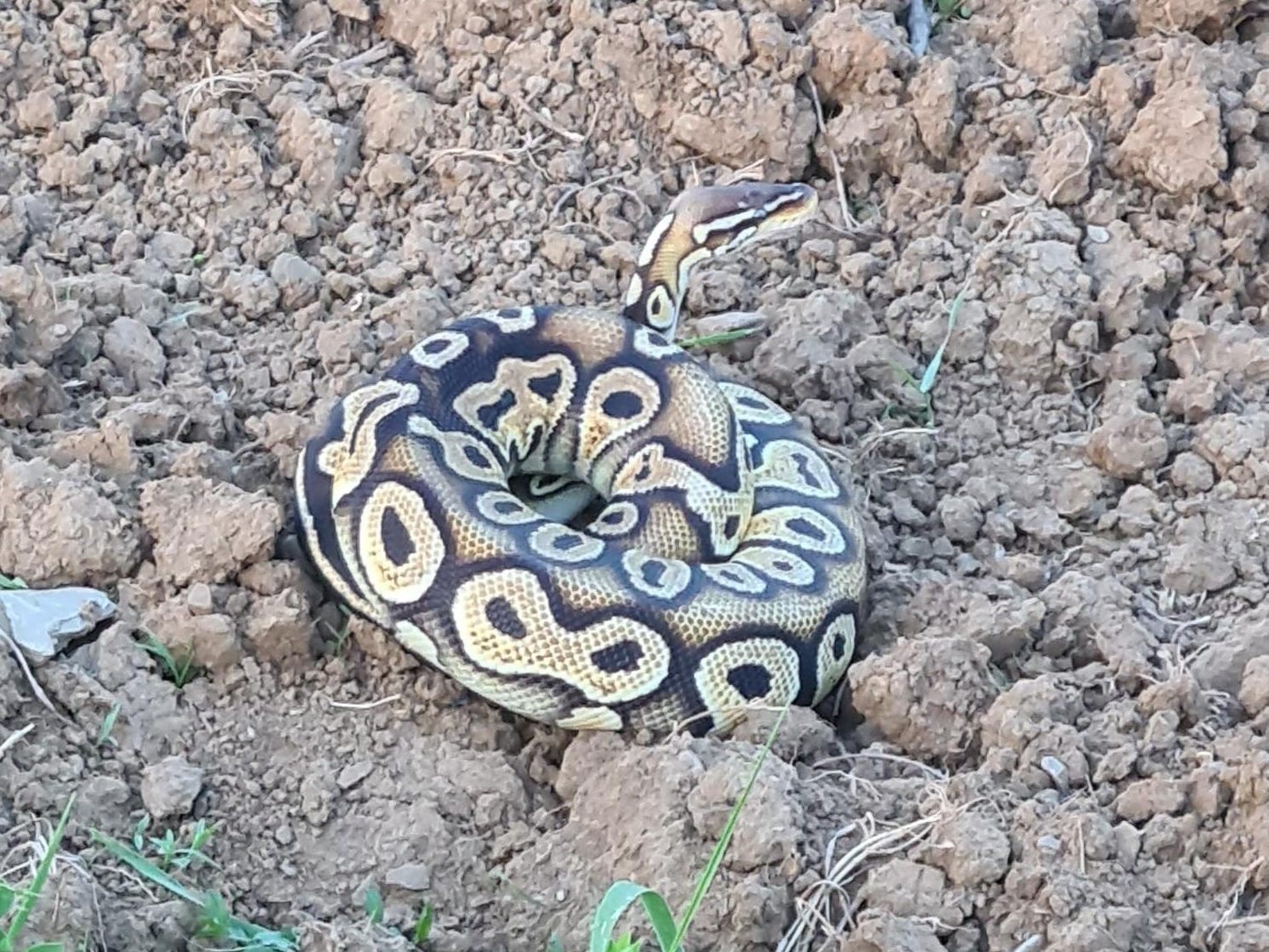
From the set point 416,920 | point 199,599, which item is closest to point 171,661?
point 199,599

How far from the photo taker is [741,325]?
6.52m

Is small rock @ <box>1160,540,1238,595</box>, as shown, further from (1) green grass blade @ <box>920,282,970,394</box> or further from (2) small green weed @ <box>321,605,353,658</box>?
(2) small green weed @ <box>321,605,353,658</box>

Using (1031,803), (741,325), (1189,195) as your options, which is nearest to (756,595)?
(1031,803)

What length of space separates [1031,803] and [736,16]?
3.73 metres

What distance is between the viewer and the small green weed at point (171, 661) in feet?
16.5

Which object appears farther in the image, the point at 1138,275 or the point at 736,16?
the point at 736,16

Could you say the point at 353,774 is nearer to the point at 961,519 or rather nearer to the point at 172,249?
the point at 961,519

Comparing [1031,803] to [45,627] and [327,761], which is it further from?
[45,627]

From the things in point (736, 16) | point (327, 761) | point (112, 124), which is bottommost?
point (327, 761)

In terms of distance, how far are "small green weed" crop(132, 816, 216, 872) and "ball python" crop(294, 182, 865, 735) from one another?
94 centimetres

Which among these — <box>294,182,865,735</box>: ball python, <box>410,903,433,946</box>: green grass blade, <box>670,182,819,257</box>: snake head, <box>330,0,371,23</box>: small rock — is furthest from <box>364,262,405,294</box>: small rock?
<box>410,903,433,946</box>: green grass blade

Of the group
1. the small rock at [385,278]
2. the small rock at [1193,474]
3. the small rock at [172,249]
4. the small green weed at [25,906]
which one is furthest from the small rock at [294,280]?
the small rock at [1193,474]

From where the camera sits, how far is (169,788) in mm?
4582

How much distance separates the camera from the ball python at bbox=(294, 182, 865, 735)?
496 centimetres
